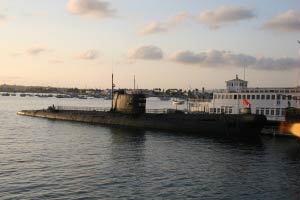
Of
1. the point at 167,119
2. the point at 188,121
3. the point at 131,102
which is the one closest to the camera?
the point at 188,121

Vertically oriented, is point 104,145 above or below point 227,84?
below

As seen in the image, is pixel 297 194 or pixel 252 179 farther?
pixel 252 179

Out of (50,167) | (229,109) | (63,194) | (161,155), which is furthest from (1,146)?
(229,109)

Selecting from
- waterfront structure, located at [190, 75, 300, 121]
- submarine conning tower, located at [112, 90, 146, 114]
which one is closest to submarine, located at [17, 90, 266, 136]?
submarine conning tower, located at [112, 90, 146, 114]

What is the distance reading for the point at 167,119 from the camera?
69938 millimetres

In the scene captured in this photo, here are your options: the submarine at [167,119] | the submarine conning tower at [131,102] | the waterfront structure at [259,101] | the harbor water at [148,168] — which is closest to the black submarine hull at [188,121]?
the submarine at [167,119]

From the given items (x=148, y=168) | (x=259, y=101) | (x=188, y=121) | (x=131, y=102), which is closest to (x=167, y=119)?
(x=188, y=121)

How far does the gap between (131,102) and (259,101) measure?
21.8 metres

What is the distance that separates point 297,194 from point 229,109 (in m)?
49.4

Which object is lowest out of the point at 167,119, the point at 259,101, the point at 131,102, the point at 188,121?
the point at 188,121

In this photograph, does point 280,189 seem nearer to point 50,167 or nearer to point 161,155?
point 161,155

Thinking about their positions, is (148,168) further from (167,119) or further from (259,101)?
(259,101)

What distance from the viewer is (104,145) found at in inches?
1984

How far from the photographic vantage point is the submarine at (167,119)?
59.7 metres
